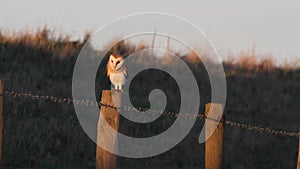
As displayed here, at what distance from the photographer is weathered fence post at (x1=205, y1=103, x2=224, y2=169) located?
8641 millimetres

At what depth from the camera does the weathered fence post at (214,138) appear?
8.64m

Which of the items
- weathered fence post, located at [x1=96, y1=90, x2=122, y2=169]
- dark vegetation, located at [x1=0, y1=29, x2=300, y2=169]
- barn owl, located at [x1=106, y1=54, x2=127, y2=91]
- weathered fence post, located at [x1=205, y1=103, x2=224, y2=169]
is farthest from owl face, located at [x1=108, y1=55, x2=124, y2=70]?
dark vegetation, located at [x1=0, y1=29, x2=300, y2=169]

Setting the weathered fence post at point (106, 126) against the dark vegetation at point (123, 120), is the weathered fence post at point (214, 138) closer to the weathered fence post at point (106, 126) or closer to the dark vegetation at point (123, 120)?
the weathered fence post at point (106, 126)

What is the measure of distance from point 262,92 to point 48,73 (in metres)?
5.98

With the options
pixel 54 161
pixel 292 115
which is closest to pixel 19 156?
pixel 54 161

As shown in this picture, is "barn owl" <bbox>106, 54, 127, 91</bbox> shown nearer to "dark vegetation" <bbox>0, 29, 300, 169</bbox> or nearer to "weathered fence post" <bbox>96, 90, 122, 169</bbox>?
"weathered fence post" <bbox>96, 90, 122, 169</bbox>

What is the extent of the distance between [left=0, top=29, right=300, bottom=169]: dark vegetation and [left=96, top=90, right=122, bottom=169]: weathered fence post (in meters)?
3.67

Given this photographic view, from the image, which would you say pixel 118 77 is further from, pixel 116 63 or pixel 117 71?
pixel 116 63

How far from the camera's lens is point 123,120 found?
15.8 m

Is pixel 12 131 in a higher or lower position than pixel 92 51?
lower

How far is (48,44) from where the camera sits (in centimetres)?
1897

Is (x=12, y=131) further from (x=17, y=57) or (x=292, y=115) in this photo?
(x=292, y=115)

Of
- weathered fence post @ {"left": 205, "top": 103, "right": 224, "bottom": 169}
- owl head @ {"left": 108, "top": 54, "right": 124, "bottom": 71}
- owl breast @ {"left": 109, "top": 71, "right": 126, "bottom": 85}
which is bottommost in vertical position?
weathered fence post @ {"left": 205, "top": 103, "right": 224, "bottom": 169}

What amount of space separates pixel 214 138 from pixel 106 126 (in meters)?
1.21
